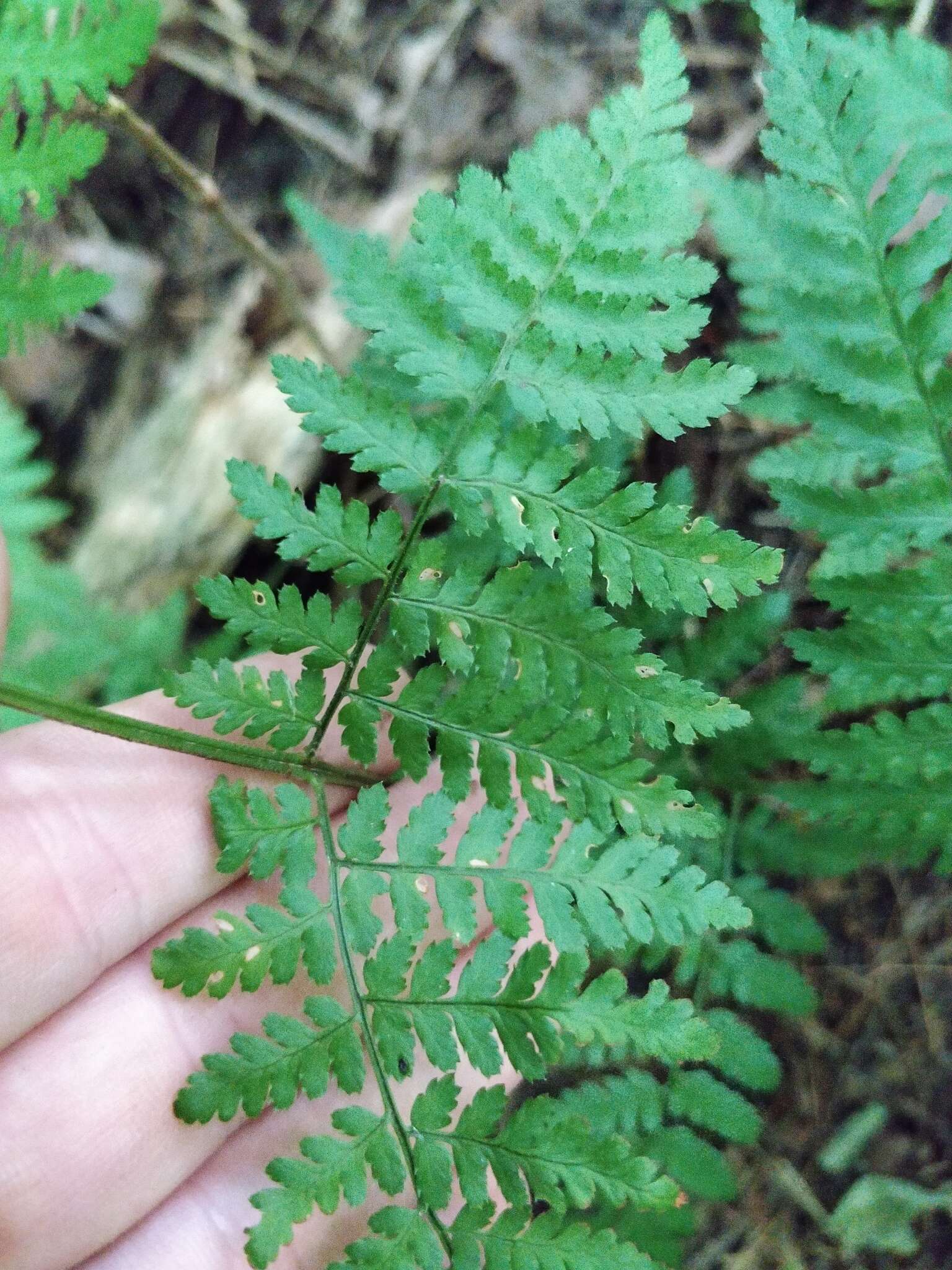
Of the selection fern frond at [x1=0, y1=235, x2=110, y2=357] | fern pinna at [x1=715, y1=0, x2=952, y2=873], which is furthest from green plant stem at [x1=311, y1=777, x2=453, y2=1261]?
fern frond at [x1=0, y1=235, x2=110, y2=357]

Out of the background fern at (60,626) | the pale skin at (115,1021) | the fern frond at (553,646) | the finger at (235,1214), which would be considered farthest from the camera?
the background fern at (60,626)

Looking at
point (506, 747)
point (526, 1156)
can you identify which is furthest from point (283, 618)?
point (526, 1156)

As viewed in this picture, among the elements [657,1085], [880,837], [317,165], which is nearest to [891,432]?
[880,837]

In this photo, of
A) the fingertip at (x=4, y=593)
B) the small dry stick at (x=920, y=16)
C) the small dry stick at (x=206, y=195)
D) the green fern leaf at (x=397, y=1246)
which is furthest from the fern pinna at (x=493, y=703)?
the small dry stick at (x=920, y=16)

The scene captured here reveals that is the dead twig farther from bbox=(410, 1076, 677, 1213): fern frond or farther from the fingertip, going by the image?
bbox=(410, 1076, 677, 1213): fern frond

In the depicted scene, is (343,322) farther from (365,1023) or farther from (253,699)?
(365,1023)

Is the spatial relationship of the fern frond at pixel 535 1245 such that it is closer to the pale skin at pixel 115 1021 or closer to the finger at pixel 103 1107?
the pale skin at pixel 115 1021

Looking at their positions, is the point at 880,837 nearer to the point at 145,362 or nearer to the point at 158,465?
the point at 158,465
